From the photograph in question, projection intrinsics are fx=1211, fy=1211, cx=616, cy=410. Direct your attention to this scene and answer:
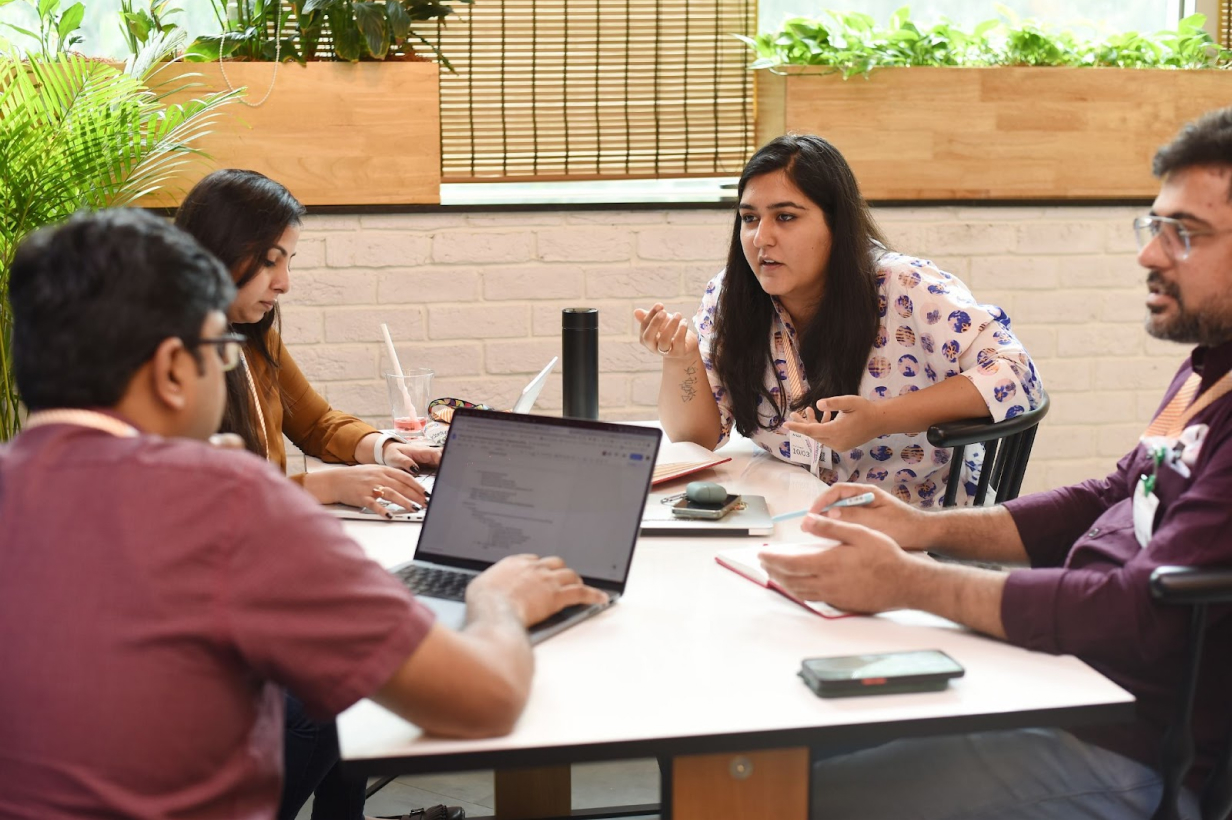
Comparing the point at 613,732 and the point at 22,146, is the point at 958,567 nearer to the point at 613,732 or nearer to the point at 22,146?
the point at 613,732

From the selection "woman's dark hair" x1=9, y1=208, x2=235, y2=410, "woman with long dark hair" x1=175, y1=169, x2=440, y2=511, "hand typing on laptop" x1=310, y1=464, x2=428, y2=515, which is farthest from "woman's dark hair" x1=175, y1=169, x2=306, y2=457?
"woman's dark hair" x1=9, y1=208, x2=235, y2=410

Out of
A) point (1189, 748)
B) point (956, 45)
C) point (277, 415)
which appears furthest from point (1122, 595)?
point (956, 45)

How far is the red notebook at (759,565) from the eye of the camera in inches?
53.2

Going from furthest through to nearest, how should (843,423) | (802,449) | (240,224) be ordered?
(802,449), (843,423), (240,224)

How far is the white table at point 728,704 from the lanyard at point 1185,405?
15.7 inches

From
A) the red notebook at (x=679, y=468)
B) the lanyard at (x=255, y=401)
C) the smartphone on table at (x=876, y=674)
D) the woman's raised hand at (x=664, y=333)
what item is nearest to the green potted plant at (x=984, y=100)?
the woman's raised hand at (x=664, y=333)

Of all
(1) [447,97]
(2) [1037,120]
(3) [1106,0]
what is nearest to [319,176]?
(1) [447,97]

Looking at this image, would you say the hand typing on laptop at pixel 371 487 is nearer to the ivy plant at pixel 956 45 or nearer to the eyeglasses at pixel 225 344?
the eyeglasses at pixel 225 344

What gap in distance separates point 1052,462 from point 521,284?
1.57 meters

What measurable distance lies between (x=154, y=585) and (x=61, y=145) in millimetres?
1701

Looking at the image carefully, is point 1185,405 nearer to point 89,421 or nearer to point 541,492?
point 541,492

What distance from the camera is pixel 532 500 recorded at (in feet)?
4.67

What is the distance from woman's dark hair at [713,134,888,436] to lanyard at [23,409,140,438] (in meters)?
1.45

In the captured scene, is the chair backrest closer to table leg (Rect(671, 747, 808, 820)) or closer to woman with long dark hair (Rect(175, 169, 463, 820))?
woman with long dark hair (Rect(175, 169, 463, 820))
